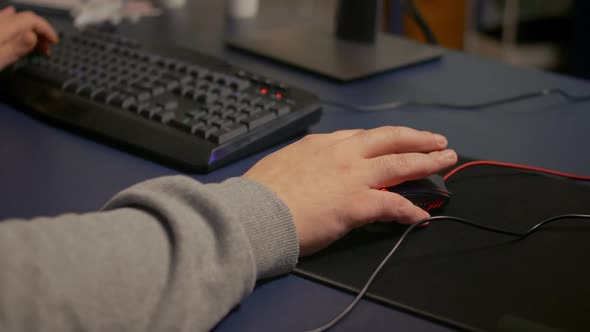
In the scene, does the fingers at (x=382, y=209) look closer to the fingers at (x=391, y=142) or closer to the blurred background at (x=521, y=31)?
the fingers at (x=391, y=142)

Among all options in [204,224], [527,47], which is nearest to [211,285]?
[204,224]

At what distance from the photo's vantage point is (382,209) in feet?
1.83

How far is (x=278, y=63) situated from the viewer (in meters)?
1.03

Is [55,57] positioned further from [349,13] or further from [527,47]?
[527,47]

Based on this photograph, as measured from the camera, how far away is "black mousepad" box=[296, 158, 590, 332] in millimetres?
482

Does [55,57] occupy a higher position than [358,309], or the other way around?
[55,57]

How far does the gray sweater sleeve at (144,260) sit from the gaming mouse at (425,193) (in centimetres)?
13

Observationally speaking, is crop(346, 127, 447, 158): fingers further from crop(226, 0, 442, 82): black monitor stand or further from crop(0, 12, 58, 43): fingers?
crop(0, 12, 58, 43): fingers

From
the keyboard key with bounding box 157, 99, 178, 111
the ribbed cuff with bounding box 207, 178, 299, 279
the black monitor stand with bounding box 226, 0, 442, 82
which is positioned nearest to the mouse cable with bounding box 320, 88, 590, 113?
the black monitor stand with bounding box 226, 0, 442, 82

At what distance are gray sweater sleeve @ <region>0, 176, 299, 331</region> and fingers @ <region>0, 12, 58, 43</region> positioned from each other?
0.48m

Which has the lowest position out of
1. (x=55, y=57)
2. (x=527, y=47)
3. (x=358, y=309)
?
(x=527, y=47)

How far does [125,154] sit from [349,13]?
54 cm

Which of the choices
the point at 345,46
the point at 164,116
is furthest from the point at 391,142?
the point at 345,46

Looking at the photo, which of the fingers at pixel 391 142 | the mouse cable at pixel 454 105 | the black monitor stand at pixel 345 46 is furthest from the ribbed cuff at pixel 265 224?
the black monitor stand at pixel 345 46
